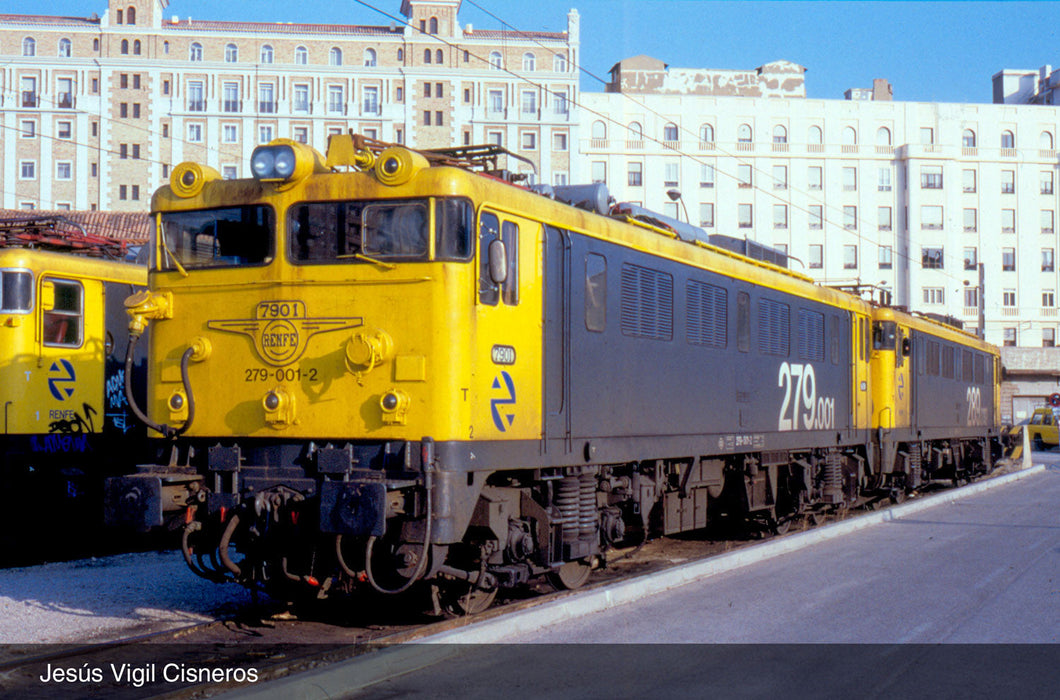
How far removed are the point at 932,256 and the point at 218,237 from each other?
225ft

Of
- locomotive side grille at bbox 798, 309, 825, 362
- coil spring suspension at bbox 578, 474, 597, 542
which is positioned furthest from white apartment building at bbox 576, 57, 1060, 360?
coil spring suspension at bbox 578, 474, 597, 542

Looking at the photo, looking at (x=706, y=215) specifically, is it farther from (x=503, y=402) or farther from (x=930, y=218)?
Result: (x=503, y=402)

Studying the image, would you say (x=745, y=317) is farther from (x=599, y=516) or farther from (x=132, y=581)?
(x=132, y=581)

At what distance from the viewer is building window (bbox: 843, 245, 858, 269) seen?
70562 mm

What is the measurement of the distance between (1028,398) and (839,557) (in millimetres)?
61137

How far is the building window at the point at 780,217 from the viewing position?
70438 millimetres

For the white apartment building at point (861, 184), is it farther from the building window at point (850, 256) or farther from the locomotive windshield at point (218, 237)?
the locomotive windshield at point (218, 237)

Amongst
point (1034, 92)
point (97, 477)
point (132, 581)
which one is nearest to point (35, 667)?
point (132, 581)

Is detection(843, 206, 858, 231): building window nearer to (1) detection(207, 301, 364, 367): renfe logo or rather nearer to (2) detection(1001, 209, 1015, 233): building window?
(2) detection(1001, 209, 1015, 233): building window

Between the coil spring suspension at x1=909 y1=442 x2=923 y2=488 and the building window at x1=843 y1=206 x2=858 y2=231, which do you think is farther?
the building window at x1=843 y1=206 x2=858 y2=231

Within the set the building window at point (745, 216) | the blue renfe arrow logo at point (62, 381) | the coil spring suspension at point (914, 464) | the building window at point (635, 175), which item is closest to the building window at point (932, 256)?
the building window at point (745, 216)

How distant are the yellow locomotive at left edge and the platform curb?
1.34 m

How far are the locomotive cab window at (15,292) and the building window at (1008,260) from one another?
228ft

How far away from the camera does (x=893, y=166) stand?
72.1 meters
